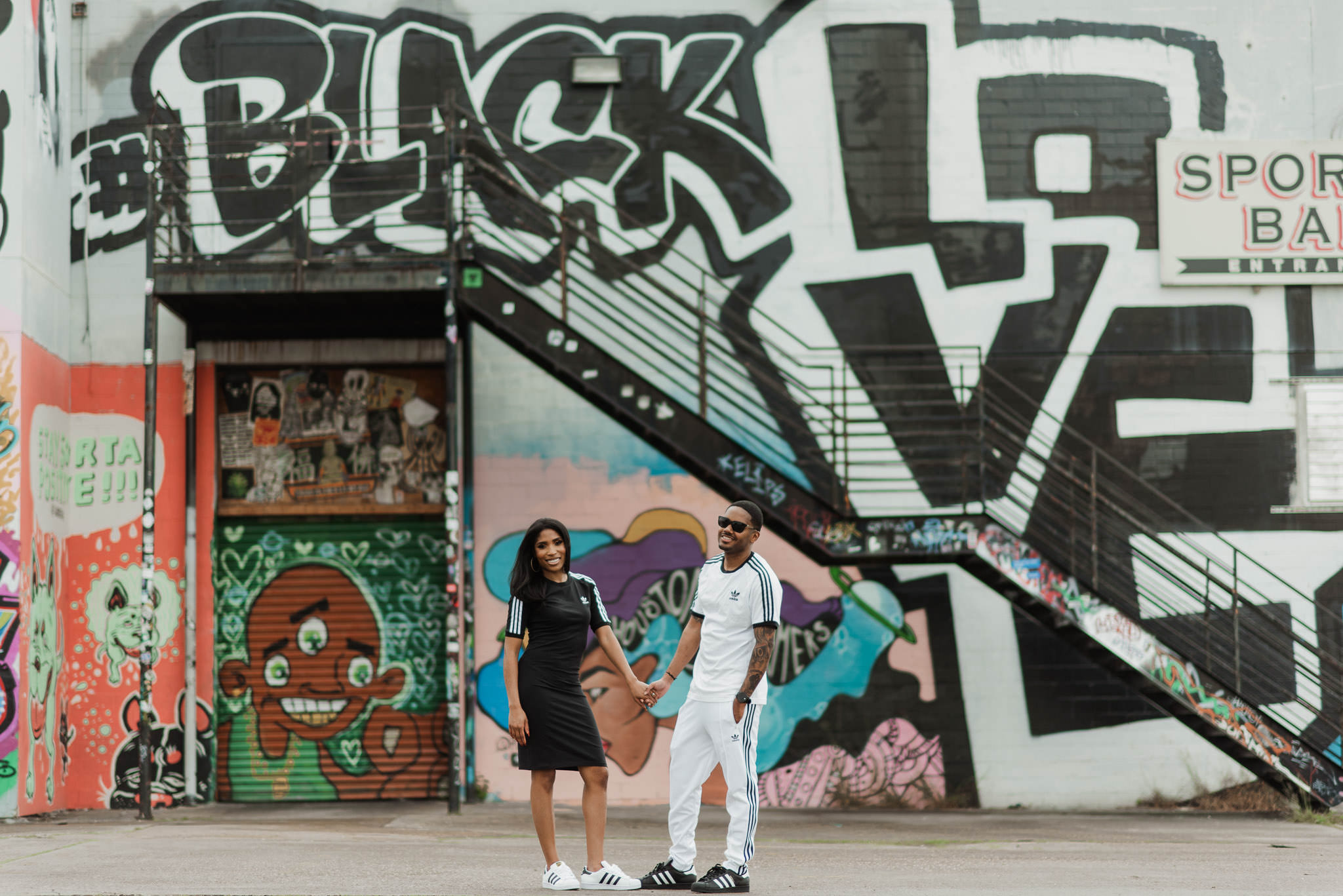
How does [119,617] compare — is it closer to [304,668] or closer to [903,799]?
[304,668]

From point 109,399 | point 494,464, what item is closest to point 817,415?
point 494,464

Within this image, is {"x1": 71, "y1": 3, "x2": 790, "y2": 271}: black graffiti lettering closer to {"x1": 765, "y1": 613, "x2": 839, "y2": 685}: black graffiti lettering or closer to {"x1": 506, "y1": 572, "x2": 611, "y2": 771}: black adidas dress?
{"x1": 765, "y1": 613, "x2": 839, "y2": 685}: black graffiti lettering

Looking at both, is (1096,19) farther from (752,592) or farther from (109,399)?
(109,399)

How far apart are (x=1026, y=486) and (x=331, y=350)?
598 centimetres

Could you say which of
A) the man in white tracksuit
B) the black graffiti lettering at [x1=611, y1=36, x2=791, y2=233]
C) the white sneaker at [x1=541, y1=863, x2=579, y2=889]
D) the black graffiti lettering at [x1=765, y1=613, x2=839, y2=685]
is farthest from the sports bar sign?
the white sneaker at [x1=541, y1=863, x2=579, y2=889]

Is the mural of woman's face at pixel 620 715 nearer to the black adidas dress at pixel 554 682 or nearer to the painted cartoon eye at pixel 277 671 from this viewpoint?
the painted cartoon eye at pixel 277 671

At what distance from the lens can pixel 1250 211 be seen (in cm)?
1163

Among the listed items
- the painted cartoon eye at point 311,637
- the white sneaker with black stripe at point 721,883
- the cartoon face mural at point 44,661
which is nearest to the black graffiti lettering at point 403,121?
the cartoon face mural at point 44,661

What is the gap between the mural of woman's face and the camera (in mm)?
11156

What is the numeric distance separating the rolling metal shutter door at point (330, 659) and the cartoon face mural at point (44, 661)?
1.23 meters

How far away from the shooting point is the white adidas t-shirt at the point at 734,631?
6.38m

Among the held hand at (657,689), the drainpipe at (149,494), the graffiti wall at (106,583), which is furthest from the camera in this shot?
the graffiti wall at (106,583)

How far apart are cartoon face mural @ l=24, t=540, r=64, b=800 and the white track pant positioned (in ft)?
20.3

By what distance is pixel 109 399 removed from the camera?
1132cm
